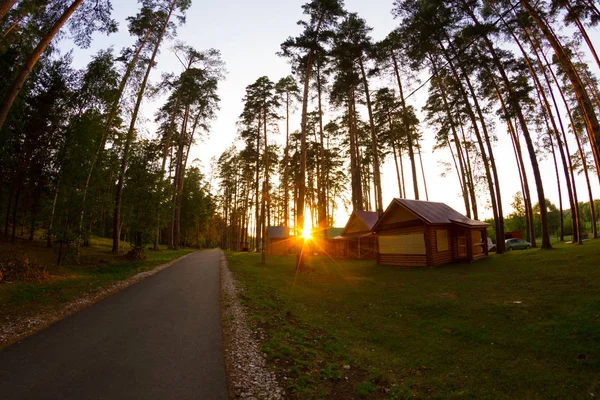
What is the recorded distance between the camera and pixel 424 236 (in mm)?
18391

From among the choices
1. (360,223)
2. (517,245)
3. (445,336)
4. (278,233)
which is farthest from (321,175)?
(445,336)

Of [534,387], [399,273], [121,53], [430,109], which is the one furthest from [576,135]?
[121,53]

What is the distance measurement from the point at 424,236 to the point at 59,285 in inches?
757

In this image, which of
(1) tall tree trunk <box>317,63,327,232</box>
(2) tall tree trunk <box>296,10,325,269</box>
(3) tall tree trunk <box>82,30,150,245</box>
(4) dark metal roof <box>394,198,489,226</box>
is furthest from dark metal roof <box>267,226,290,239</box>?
(3) tall tree trunk <box>82,30,150,245</box>

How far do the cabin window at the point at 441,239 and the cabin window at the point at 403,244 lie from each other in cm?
107

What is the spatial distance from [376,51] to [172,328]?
23308mm

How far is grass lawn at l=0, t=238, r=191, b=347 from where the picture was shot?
7.86 m

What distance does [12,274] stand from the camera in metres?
10.2

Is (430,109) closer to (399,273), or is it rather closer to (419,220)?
(419,220)

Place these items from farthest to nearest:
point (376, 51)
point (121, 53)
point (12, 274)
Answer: point (376, 51)
point (121, 53)
point (12, 274)

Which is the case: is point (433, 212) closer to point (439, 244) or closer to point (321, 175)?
point (439, 244)

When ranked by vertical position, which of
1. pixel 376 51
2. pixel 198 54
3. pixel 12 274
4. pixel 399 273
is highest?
pixel 198 54

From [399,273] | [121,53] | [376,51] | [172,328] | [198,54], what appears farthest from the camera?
[198,54]

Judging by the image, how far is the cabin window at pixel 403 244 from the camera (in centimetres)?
1867
